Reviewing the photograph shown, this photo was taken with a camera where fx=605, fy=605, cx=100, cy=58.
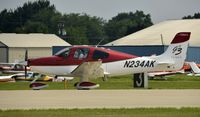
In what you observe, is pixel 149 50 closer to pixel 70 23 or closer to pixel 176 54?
pixel 176 54

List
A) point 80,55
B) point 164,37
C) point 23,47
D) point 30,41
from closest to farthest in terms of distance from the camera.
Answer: point 80,55
point 164,37
point 23,47
point 30,41

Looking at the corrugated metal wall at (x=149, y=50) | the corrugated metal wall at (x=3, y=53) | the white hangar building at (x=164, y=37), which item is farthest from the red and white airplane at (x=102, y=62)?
the corrugated metal wall at (x=3, y=53)

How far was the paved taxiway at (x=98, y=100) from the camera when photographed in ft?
51.3

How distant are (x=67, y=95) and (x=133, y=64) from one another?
889 centimetres

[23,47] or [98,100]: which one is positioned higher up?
[23,47]

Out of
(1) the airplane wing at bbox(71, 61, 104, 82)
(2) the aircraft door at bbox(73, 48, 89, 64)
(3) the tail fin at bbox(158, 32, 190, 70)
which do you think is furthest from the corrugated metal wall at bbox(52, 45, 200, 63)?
(1) the airplane wing at bbox(71, 61, 104, 82)

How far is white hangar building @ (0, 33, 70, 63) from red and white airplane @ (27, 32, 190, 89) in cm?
6099

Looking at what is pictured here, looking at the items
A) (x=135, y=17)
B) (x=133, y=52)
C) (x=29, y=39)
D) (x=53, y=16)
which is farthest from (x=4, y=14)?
(x=133, y=52)

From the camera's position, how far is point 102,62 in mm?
26250

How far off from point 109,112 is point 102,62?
1222 cm

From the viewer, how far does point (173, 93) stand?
18.8 meters

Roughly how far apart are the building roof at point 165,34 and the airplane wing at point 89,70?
56869mm

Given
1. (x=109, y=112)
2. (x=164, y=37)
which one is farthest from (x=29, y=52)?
(x=109, y=112)

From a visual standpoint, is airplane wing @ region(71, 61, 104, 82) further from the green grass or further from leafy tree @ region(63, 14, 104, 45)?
leafy tree @ region(63, 14, 104, 45)
